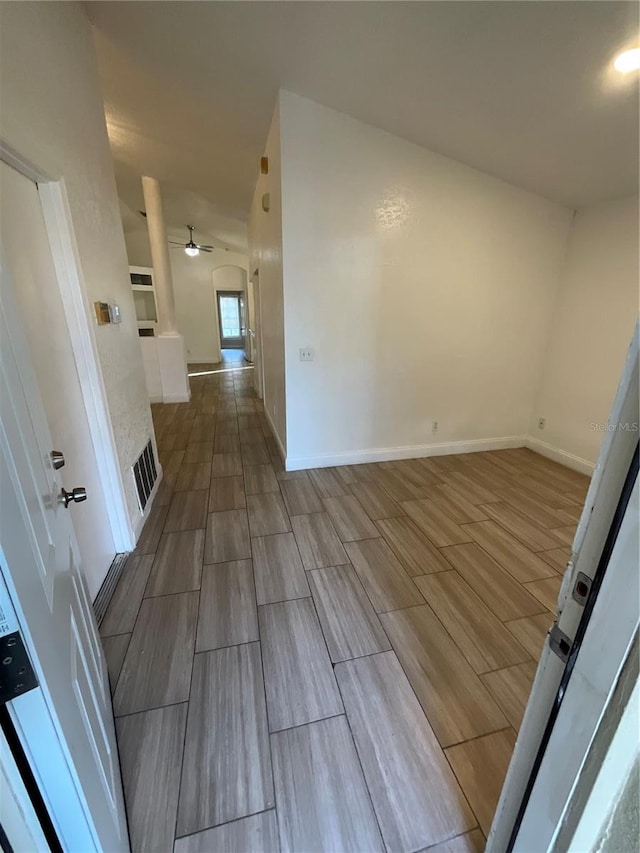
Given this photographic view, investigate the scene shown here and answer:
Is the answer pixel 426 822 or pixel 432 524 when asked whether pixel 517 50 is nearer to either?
pixel 432 524

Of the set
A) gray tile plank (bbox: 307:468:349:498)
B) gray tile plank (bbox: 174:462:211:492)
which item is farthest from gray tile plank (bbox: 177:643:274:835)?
gray tile plank (bbox: 174:462:211:492)

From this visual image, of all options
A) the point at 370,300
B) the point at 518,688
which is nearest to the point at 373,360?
the point at 370,300

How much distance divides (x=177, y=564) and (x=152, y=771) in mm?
1008

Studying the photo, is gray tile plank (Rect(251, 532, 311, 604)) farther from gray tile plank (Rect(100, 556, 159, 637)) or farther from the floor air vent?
the floor air vent

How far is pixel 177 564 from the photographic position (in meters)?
2.03

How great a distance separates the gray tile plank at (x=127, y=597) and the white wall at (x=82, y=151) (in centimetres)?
12

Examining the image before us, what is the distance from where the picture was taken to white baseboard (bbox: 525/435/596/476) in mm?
3234

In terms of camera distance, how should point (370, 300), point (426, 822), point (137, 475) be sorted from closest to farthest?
point (426, 822) < point (137, 475) < point (370, 300)

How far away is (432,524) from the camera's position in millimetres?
2432

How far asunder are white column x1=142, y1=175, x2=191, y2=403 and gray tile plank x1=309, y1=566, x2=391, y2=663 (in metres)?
4.51

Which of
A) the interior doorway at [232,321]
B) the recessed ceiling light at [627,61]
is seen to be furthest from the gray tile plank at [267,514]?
the interior doorway at [232,321]

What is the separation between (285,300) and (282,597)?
2.12m

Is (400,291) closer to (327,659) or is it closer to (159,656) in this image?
(327,659)

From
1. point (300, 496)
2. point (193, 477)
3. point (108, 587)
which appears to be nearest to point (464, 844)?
point (108, 587)
